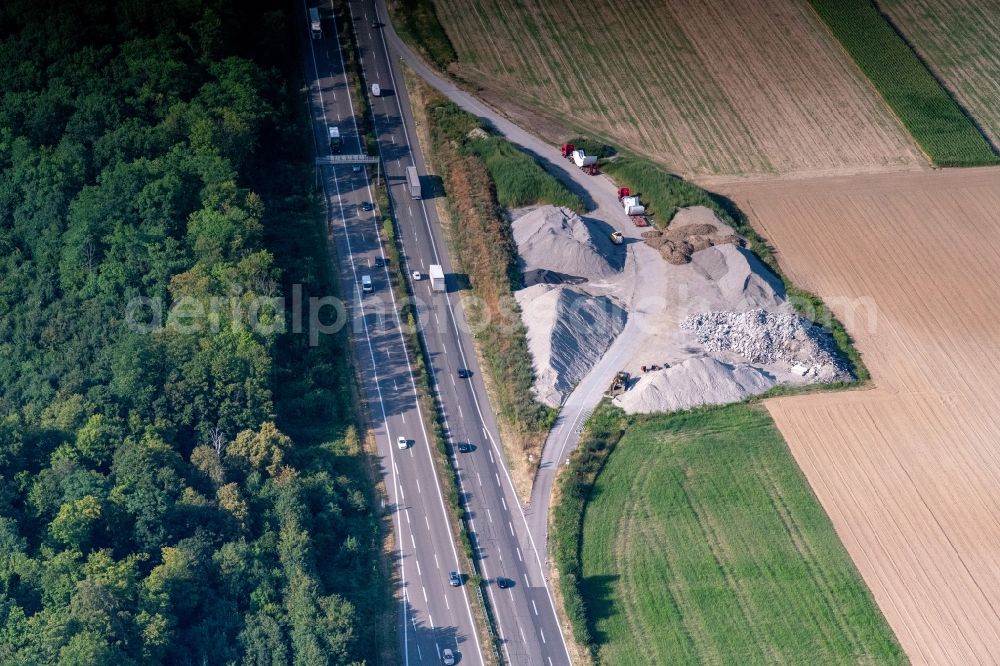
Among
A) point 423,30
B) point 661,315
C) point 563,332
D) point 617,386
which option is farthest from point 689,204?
point 423,30

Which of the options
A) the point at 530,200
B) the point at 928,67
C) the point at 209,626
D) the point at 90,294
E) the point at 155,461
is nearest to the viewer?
the point at 209,626

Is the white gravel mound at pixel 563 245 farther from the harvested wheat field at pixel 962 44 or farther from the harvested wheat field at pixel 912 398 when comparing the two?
the harvested wheat field at pixel 962 44

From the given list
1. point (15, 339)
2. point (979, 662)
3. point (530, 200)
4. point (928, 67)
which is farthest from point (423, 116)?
point (979, 662)

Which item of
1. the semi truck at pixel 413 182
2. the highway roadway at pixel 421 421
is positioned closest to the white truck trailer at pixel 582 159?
the highway roadway at pixel 421 421

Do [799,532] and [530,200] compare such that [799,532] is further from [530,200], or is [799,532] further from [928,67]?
[928,67]

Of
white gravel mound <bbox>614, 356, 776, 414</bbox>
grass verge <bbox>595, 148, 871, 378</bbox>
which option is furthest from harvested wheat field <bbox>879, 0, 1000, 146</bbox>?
white gravel mound <bbox>614, 356, 776, 414</bbox>

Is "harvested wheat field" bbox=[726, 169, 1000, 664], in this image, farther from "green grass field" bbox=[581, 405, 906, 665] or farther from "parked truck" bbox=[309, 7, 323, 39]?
"parked truck" bbox=[309, 7, 323, 39]
